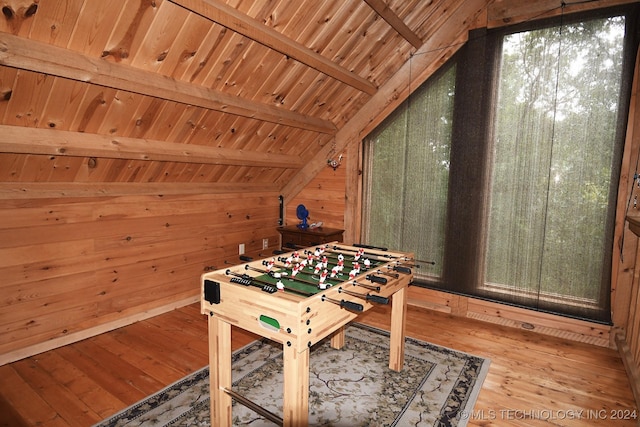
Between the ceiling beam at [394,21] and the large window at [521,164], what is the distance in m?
0.40

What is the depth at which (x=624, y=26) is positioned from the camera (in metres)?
2.74

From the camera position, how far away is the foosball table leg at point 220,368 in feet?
6.09

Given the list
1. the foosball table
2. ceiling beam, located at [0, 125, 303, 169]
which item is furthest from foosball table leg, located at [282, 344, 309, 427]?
ceiling beam, located at [0, 125, 303, 169]

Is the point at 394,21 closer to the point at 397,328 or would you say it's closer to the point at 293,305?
the point at 397,328

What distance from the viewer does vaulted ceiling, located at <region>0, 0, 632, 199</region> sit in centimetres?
187

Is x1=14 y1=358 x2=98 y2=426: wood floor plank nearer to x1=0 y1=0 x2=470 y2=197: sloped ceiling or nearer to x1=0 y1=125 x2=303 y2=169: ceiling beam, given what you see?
x1=0 y1=0 x2=470 y2=197: sloped ceiling

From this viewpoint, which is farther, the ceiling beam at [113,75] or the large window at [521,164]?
the large window at [521,164]

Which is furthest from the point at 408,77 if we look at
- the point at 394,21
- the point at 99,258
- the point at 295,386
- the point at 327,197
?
the point at 99,258

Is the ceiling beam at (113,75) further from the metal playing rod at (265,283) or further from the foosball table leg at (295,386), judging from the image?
the foosball table leg at (295,386)

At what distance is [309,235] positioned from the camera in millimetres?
3975

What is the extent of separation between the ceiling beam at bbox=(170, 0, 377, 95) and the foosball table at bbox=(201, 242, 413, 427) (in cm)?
138

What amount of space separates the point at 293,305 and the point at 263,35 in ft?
5.63

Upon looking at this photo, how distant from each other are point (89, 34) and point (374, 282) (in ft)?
6.47

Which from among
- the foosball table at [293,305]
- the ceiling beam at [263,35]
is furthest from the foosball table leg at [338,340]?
the ceiling beam at [263,35]
